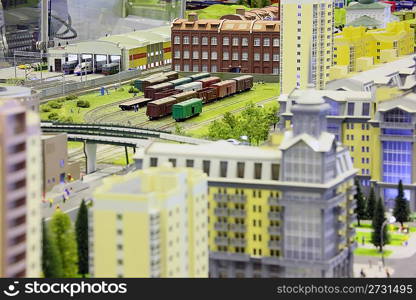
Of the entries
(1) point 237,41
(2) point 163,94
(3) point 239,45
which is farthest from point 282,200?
(1) point 237,41

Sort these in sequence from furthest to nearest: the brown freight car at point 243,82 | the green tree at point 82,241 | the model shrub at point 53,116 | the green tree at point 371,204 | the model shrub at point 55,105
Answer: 1. the brown freight car at point 243,82
2. the model shrub at point 55,105
3. the model shrub at point 53,116
4. the green tree at point 371,204
5. the green tree at point 82,241

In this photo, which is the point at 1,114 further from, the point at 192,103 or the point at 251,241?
the point at 192,103

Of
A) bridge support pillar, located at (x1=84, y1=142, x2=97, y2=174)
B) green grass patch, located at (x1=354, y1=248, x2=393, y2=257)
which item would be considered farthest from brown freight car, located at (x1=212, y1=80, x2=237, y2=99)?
green grass patch, located at (x1=354, y1=248, x2=393, y2=257)

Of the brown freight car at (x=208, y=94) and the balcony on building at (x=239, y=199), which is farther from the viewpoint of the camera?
the brown freight car at (x=208, y=94)

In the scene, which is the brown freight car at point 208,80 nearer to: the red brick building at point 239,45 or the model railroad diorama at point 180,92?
the model railroad diorama at point 180,92

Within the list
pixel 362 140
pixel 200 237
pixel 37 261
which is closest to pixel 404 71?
pixel 362 140

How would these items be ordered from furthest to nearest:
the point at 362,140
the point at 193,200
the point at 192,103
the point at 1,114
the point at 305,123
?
the point at 192,103
the point at 362,140
the point at 305,123
the point at 193,200
the point at 1,114

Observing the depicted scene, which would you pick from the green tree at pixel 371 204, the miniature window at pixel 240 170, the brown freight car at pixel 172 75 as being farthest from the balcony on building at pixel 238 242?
the brown freight car at pixel 172 75
